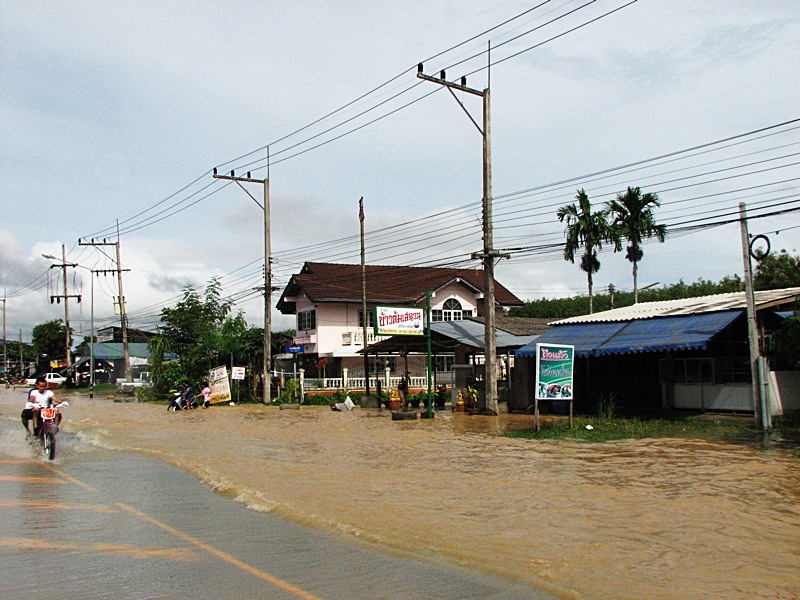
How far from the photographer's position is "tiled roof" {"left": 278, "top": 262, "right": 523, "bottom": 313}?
161 feet

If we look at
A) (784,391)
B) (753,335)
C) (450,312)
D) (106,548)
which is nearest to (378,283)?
(450,312)

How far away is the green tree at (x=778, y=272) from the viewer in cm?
4106

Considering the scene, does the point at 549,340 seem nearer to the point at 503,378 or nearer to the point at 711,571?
the point at 503,378

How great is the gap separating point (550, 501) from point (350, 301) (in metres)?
38.0

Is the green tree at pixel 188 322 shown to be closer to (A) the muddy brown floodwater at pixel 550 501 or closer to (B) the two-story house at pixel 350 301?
(B) the two-story house at pixel 350 301

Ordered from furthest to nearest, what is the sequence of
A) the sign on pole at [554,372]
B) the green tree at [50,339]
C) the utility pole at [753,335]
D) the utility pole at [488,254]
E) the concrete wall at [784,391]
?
the green tree at [50,339] < the utility pole at [488,254] < the concrete wall at [784,391] < the sign on pole at [554,372] < the utility pole at [753,335]

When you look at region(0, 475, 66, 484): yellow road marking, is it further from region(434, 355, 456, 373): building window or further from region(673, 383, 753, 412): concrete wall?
region(434, 355, 456, 373): building window

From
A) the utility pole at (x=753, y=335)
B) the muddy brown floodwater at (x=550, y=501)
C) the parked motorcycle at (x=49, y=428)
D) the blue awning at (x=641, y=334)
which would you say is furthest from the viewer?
the blue awning at (x=641, y=334)

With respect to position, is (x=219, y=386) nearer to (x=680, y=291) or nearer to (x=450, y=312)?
(x=450, y=312)

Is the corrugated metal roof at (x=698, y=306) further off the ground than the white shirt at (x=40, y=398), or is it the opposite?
the corrugated metal roof at (x=698, y=306)

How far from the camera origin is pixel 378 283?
52.7m

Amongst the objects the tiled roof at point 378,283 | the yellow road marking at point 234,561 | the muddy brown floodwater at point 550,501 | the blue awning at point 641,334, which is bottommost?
the muddy brown floodwater at point 550,501

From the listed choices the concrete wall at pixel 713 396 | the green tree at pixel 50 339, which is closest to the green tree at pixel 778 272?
the concrete wall at pixel 713 396

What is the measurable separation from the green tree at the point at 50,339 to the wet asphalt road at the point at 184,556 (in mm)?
96044
